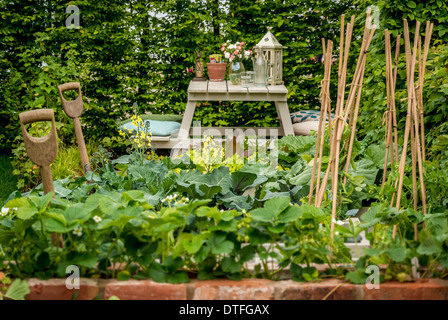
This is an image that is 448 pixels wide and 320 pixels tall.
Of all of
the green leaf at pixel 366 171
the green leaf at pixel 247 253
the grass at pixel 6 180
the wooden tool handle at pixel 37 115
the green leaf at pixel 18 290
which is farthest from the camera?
the grass at pixel 6 180

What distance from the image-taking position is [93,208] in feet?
4.34

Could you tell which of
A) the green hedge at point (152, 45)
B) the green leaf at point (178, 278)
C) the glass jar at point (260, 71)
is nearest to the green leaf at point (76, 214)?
the green leaf at point (178, 278)

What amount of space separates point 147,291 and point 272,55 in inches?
144

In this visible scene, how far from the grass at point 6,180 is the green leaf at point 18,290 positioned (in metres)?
2.75

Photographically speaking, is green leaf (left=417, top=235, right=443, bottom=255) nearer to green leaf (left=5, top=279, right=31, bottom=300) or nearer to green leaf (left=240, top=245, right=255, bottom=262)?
green leaf (left=240, top=245, right=255, bottom=262)

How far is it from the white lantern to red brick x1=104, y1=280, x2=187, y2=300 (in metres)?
3.59

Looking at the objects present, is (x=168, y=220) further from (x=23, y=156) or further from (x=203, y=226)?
(x=23, y=156)

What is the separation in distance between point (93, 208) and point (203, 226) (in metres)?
0.32

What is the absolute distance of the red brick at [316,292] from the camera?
3.75 feet

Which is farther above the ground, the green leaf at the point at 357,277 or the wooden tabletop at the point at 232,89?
the wooden tabletop at the point at 232,89

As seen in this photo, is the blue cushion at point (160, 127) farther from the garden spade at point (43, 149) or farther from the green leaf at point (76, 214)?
the green leaf at point (76, 214)

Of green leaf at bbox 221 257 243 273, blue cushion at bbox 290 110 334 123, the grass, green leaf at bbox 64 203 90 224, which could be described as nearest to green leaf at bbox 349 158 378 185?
green leaf at bbox 221 257 243 273

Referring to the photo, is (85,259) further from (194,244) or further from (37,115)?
(37,115)

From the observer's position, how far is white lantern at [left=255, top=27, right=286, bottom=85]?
175 inches
